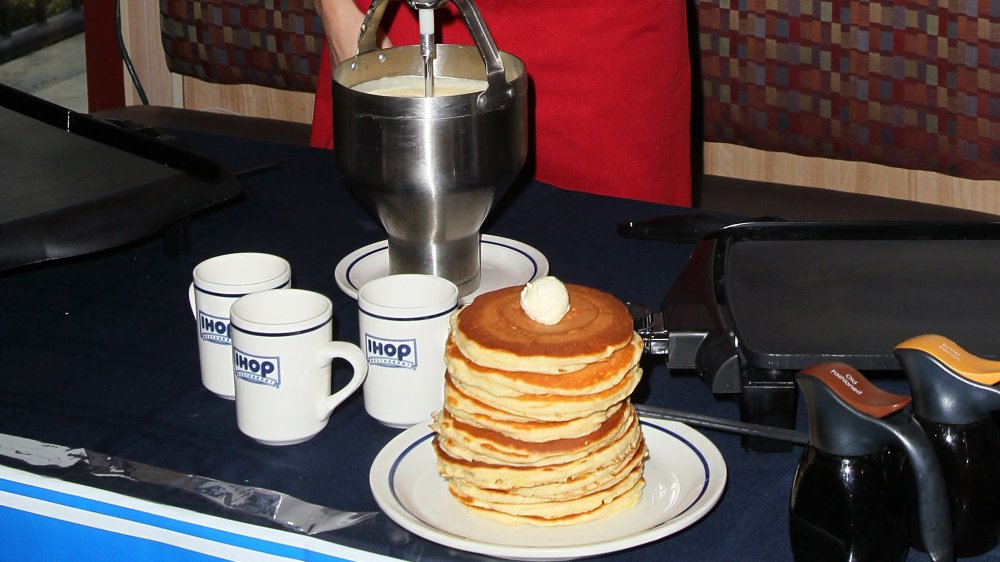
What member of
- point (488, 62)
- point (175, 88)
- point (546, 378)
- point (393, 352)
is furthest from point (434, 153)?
point (175, 88)

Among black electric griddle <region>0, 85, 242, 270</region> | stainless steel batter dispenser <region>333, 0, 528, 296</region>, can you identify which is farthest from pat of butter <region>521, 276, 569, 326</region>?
black electric griddle <region>0, 85, 242, 270</region>

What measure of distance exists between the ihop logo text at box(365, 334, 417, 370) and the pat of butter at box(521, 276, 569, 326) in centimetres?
14

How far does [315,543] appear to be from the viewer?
64 cm

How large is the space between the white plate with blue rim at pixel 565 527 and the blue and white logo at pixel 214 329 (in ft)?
0.61

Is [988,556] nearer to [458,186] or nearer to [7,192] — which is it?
[458,186]

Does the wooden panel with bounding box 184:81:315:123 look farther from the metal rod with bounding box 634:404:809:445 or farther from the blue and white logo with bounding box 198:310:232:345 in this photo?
the metal rod with bounding box 634:404:809:445

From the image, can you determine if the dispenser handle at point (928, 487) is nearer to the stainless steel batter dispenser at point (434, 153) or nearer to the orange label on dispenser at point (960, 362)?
the orange label on dispenser at point (960, 362)

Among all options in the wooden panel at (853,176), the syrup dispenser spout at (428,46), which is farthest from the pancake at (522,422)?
the wooden panel at (853,176)

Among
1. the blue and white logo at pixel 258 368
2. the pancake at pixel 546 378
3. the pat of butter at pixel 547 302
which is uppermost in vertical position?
the pat of butter at pixel 547 302

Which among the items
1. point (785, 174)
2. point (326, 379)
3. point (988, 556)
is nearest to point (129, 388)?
point (326, 379)

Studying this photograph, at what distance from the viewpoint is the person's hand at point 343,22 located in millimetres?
1504

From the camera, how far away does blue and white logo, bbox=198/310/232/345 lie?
0.90 metres

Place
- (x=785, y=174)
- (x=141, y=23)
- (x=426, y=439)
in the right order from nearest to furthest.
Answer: (x=426, y=439) < (x=785, y=174) < (x=141, y=23)

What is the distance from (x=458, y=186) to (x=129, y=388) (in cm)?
31
